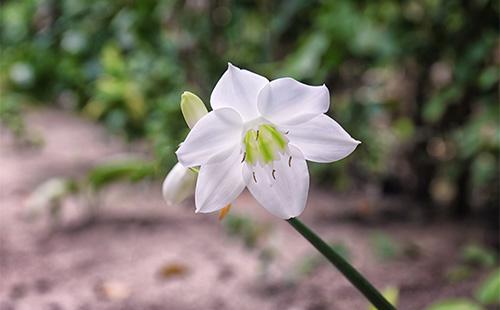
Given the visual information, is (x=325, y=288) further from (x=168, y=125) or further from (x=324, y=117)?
(x=324, y=117)

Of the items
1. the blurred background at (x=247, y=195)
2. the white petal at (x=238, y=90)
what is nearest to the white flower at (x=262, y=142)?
the white petal at (x=238, y=90)

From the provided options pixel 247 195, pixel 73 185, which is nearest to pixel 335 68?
pixel 247 195

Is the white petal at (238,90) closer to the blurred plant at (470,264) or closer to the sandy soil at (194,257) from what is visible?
the sandy soil at (194,257)

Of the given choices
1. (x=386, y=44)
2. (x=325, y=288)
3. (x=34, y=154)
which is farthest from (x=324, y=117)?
(x=34, y=154)

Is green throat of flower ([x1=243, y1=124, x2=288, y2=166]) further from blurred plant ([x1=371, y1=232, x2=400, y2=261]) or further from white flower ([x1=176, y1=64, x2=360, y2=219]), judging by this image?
blurred plant ([x1=371, y1=232, x2=400, y2=261])

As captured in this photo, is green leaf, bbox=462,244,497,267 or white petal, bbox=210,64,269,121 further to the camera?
green leaf, bbox=462,244,497,267

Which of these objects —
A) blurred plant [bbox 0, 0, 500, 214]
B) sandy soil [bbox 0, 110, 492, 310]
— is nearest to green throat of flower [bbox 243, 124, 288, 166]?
sandy soil [bbox 0, 110, 492, 310]
